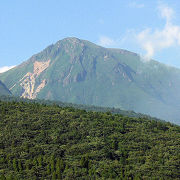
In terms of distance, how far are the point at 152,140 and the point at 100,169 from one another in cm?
4662

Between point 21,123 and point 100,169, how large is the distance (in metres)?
61.7

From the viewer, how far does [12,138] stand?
582ft

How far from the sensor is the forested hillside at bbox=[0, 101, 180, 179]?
477ft

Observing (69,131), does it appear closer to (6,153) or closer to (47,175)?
(6,153)

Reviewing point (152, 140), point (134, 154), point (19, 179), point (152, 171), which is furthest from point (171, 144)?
point (19, 179)

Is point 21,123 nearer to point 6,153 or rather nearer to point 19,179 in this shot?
point 6,153

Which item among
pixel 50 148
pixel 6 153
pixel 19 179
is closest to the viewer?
pixel 19 179

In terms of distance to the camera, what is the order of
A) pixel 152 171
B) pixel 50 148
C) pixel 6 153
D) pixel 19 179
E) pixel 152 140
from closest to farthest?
pixel 19 179, pixel 152 171, pixel 6 153, pixel 50 148, pixel 152 140

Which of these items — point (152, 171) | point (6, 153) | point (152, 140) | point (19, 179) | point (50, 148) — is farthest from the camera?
point (152, 140)

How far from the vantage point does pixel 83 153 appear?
171 m

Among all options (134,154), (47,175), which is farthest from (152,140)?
(47,175)

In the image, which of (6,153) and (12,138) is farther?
(12,138)

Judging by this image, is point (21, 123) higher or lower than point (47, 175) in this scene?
higher

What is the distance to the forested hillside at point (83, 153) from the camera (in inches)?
5719
